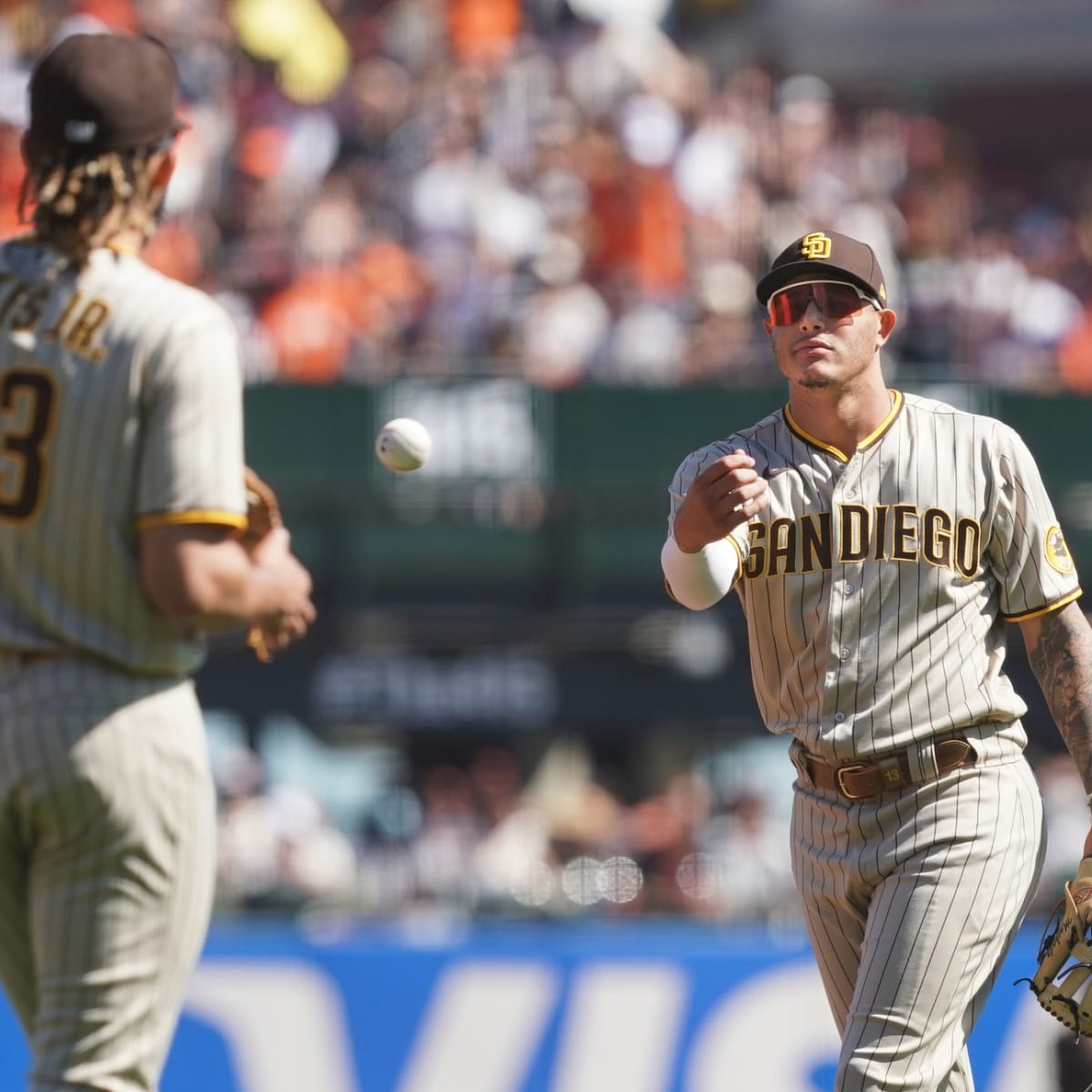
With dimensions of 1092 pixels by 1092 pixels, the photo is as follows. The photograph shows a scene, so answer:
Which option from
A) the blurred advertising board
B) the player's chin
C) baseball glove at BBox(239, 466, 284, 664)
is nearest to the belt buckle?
the player's chin

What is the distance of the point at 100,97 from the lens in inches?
125

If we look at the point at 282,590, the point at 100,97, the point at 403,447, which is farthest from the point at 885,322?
the point at 100,97

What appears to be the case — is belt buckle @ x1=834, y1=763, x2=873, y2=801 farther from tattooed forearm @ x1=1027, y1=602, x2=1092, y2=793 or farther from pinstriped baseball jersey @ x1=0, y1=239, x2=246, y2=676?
pinstriped baseball jersey @ x1=0, y1=239, x2=246, y2=676

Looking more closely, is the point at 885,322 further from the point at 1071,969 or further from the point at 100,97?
the point at 100,97

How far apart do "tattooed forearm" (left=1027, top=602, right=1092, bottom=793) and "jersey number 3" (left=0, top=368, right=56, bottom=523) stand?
2268mm

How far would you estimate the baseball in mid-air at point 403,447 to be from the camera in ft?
16.6

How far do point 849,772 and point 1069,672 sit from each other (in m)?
0.53

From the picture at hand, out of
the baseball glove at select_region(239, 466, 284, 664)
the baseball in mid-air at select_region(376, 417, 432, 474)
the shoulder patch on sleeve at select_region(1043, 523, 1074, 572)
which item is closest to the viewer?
the baseball glove at select_region(239, 466, 284, 664)

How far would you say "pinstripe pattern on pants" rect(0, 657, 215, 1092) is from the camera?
3072 millimetres

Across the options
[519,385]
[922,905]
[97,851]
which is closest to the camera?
[97,851]

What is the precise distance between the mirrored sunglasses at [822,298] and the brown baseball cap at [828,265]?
1 cm

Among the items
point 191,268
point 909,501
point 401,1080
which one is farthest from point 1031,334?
point 909,501

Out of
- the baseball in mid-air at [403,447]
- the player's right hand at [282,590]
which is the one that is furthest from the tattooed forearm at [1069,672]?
the player's right hand at [282,590]

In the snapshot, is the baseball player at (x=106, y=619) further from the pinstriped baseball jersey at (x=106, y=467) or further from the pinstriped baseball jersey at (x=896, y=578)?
the pinstriped baseball jersey at (x=896, y=578)
